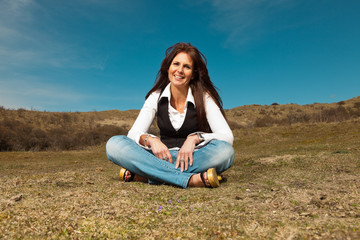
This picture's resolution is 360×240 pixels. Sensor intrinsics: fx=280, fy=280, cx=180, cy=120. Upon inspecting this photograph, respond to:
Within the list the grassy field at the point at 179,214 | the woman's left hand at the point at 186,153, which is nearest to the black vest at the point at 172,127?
the woman's left hand at the point at 186,153

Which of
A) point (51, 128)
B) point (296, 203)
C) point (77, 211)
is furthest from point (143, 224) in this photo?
point (51, 128)

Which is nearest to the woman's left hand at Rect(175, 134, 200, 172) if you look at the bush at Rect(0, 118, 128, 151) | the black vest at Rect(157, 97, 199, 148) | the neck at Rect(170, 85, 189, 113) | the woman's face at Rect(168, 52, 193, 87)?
the black vest at Rect(157, 97, 199, 148)

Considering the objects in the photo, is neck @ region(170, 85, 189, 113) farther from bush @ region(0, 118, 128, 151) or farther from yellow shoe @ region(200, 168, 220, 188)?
bush @ region(0, 118, 128, 151)

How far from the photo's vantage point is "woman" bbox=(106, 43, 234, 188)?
120 inches

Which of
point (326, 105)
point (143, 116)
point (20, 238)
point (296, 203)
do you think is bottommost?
point (20, 238)

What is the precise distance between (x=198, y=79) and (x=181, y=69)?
0.34m

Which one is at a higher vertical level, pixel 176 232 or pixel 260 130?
pixel 260 130

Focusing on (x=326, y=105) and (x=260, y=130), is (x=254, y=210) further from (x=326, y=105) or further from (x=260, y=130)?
(x=326, y=105)

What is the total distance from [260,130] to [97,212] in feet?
55.1

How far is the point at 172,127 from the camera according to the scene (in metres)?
3.51

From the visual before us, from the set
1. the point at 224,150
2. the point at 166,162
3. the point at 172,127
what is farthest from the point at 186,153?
the point at 172,127

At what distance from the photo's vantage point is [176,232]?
1.66 metres

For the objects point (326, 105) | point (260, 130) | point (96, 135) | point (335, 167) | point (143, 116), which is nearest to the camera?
point (143, 116)

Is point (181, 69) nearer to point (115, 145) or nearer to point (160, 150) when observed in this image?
point (160, 150)
